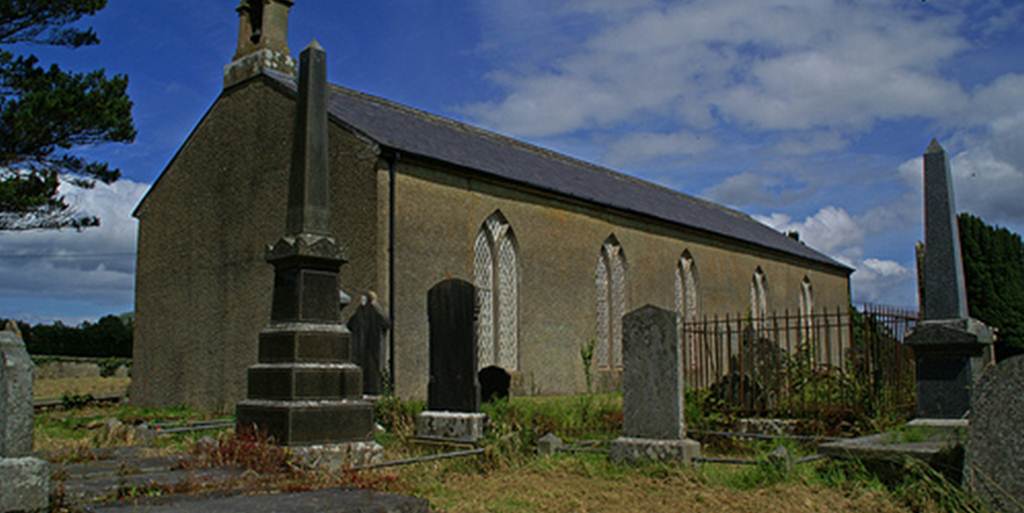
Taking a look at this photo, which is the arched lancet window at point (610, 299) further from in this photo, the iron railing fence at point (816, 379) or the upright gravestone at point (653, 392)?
the upright gravestone at point (653, 392)

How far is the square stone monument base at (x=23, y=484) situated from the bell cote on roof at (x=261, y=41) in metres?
17.1

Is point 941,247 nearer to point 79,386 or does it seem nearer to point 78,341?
point 79,386

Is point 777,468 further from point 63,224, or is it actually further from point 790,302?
point 790,302

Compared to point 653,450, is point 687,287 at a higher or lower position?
higher

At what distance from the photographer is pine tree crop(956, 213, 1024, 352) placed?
1543 inches

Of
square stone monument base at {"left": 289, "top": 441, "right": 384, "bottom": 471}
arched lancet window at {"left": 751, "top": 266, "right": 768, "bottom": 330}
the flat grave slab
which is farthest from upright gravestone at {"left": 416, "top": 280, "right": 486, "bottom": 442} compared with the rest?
arched lancet window at {"left": 751, "top": 266, "right": 768, "bottom": 330}

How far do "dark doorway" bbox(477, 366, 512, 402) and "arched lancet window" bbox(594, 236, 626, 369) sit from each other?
9185 millimetres

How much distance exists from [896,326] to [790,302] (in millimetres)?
22799

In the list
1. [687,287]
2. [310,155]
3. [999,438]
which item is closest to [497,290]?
[687,287]

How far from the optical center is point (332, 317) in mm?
8609

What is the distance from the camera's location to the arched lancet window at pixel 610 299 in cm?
2422

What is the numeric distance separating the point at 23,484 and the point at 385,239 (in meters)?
12.6

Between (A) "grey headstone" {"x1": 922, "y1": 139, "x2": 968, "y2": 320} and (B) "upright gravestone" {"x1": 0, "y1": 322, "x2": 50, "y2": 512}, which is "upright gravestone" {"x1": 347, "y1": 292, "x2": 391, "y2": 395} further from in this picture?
(B) "upright gravestone" {"x1": 0, "y1": 322, "x2": 50, "y2": 512}

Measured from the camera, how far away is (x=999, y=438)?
5359mm
